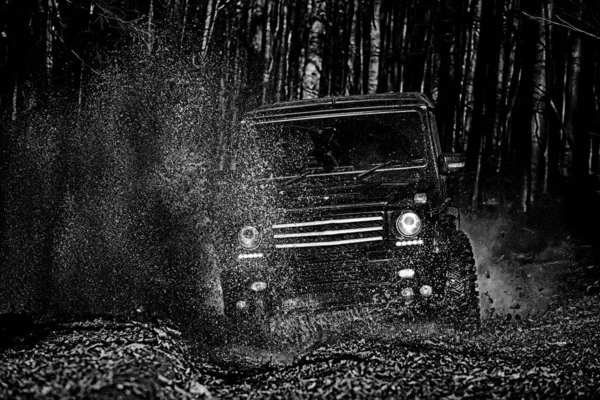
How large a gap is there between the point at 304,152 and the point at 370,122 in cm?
73

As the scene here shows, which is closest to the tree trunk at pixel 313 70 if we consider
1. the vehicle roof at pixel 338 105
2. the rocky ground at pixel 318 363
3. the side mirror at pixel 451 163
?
the vehicle roof at pixel 338 105

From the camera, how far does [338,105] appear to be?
335 inches

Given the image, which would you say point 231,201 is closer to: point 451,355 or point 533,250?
point 451,355

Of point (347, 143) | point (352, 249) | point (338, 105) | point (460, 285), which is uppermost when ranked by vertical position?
point (338, 105)

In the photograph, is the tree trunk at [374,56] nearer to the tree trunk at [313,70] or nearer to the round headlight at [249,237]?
the tree trunk at [313,70]

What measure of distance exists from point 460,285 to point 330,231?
1.28 meters

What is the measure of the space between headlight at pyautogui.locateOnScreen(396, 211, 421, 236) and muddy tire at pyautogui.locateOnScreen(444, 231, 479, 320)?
46 cm

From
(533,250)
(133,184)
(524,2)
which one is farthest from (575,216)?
(133,184)

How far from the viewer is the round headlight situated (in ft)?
24.3

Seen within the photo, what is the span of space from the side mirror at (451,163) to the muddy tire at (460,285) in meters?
0.69

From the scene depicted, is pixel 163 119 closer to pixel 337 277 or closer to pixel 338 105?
pixel 338 105

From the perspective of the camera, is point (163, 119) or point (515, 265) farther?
point (163, 119)

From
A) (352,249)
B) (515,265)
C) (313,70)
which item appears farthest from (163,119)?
(313,70)

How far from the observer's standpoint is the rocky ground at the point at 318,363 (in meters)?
5.29
